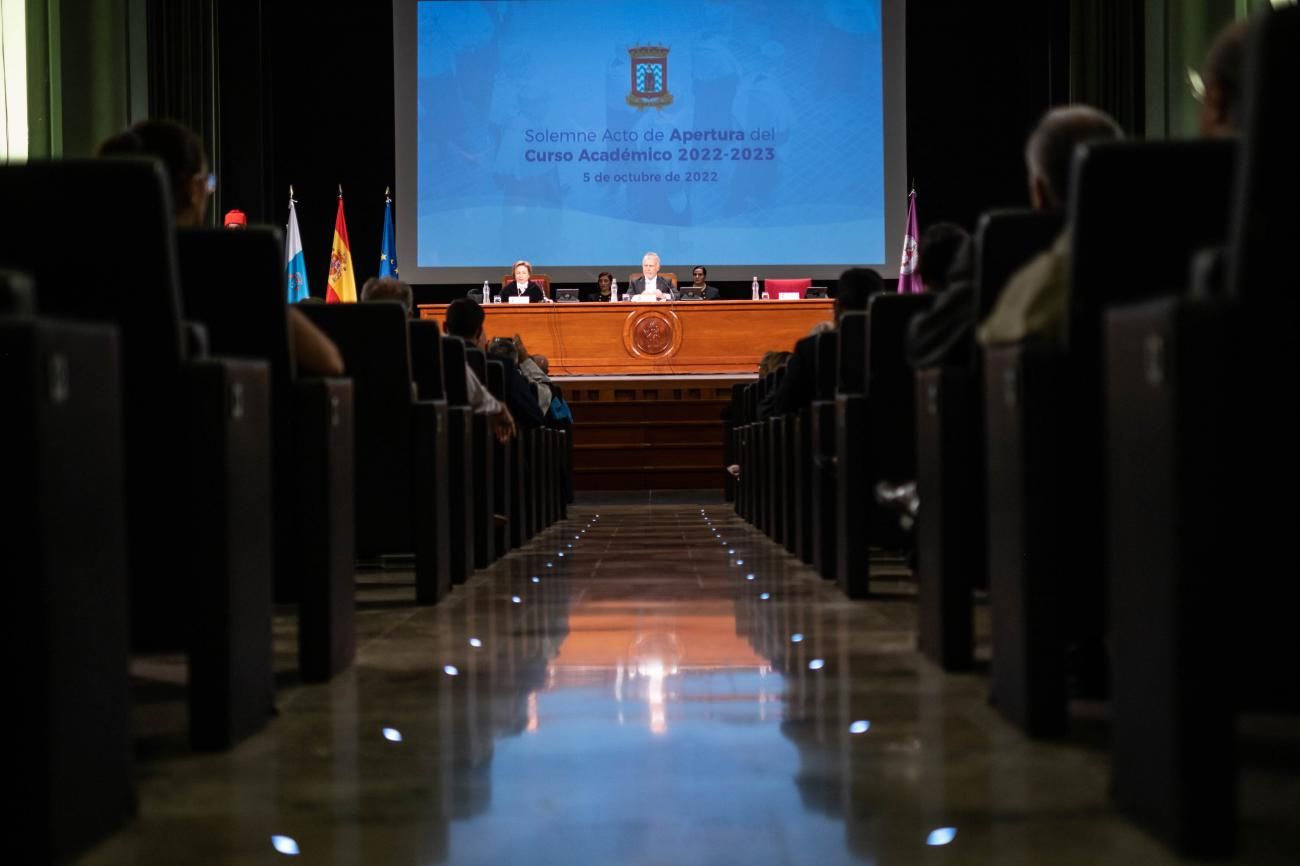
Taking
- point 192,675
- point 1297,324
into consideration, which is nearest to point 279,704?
point 192,675

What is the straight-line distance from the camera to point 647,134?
1199 centimetres

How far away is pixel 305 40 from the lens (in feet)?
43.7

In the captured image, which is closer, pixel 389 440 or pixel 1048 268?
pixel 1048 268

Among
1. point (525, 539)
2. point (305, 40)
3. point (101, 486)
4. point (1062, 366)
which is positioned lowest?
point (525, 539)

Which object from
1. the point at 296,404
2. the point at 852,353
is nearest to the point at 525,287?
the point at 852,353

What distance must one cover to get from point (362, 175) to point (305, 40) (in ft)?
4.45

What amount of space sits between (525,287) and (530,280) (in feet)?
0.43

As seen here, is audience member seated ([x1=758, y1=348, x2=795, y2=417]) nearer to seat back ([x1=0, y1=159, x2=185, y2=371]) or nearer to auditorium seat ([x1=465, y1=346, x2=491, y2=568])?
auditorium seat ([x1=465, y1=346, x2=491, y2=568])

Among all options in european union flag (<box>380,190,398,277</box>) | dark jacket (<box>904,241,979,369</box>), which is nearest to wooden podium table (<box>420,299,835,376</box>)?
european union flag (<box>380,190,398,277</box>)

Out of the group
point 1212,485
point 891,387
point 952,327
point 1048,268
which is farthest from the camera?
point 891,387

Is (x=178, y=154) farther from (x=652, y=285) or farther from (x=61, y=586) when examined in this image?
(x=652, y=285)

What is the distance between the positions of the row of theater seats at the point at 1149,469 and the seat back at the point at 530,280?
337 inches

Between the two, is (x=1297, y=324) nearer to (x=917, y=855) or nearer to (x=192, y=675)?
(x=917, y=855)

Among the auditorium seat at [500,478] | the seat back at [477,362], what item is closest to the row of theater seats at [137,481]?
the seat back at [477,362]
